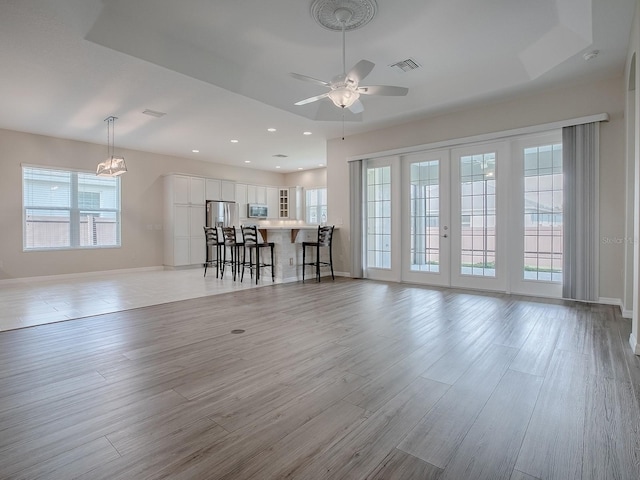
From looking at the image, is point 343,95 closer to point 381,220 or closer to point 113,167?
point 381,220

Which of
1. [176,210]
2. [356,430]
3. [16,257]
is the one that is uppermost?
[176,210]

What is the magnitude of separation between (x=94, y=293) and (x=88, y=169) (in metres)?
3.52

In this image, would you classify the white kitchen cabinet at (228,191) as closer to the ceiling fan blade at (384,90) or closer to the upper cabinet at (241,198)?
the upper cabinet at (241,198)

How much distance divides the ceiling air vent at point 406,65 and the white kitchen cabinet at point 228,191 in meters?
6.34

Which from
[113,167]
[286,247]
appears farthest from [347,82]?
[113,167]

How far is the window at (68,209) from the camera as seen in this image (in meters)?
6.86

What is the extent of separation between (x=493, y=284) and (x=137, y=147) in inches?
322

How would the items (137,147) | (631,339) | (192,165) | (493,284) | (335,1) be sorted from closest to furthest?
(631,339) < (335,1) < (493,284) < (137,147) < (192,165)

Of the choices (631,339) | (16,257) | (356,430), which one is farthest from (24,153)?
(631,339)

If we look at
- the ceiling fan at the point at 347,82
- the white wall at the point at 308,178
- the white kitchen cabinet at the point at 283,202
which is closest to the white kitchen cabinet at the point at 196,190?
the white kitchen cabinet at the point at 283,202

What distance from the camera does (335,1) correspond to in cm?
326

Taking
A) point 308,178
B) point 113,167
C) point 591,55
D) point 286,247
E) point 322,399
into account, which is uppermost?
point 591,55

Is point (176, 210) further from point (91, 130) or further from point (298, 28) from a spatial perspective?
point (298, 28)

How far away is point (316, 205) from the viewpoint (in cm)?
1116
